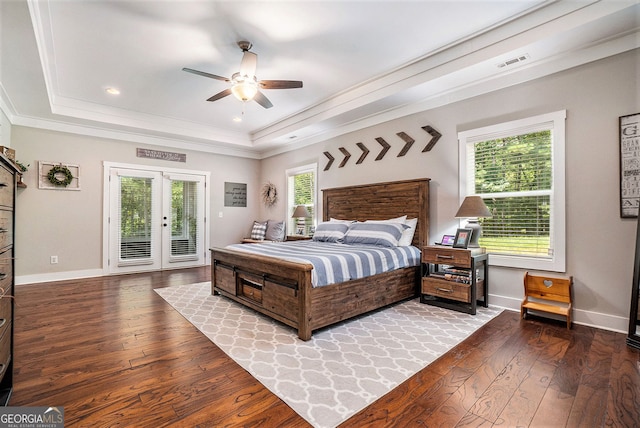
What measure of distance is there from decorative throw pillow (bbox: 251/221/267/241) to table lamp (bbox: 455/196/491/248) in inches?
175

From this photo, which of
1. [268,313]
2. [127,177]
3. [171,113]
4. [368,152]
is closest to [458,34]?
[368,152]

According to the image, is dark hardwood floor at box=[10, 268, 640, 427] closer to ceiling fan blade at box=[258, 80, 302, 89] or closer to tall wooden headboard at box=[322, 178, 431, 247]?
tall wooden headboard at box=[322, 178, 431, 247]

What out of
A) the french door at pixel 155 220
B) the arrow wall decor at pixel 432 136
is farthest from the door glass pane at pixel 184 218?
the arrow wall decor at pixel 432 136

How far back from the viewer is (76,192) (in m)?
5.21

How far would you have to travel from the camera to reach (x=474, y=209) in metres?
3.30

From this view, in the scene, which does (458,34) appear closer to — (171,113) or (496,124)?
(496,124)

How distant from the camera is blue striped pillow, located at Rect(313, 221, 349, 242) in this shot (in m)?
4.37

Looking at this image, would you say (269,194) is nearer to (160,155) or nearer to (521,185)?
(160,155)

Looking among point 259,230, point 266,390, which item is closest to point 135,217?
point 259,230

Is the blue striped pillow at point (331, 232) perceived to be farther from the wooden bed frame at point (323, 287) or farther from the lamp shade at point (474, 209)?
the lamp shade at point (474, 209)

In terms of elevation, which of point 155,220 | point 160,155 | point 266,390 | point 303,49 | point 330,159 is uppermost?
point 303,49

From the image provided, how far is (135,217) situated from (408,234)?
5091mm

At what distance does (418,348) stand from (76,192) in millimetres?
5953

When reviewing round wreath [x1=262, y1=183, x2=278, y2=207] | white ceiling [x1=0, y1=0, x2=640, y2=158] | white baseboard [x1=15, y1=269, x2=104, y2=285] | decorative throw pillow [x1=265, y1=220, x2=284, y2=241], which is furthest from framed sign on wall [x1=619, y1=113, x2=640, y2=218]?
white baseboard [x1=15, y1=269, x2=104, y2=285]
